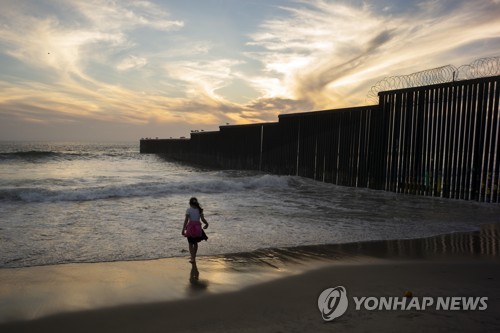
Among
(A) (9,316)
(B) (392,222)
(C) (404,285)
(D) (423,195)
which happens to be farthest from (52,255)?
(D) (423,195)

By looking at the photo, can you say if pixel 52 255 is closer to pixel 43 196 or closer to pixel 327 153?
pixel 43 196

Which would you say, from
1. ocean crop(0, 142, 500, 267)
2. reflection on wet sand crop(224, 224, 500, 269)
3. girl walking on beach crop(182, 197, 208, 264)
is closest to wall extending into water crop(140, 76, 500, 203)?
ocean crop(0, 142, 500, 267)

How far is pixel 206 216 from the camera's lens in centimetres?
1091

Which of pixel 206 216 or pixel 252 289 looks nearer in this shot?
pixel 252 289

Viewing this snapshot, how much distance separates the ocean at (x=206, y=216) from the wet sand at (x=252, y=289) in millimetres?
867

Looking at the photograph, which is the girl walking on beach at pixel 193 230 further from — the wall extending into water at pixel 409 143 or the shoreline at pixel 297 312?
the wall extending into water at pixel 409 143

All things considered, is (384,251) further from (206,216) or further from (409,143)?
(409,143)

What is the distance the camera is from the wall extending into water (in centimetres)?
1290

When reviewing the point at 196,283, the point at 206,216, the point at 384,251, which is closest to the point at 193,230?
the point at 196,283

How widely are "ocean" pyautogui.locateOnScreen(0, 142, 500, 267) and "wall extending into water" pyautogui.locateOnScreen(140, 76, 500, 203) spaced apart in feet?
2.73

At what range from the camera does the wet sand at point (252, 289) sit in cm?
393

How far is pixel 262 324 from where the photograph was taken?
154 inches

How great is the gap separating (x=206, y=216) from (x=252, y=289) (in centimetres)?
600

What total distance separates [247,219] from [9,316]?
22.1ft
